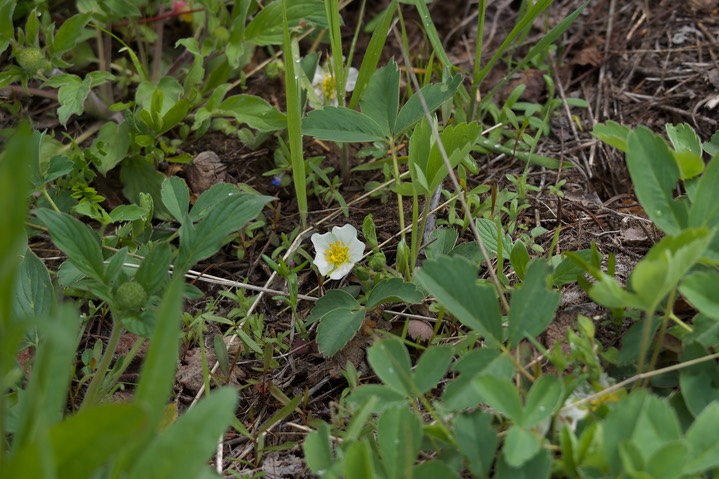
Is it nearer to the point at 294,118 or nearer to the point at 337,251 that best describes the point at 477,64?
the point at 294,118

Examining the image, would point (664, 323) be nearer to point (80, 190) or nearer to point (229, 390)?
point (229, 390)

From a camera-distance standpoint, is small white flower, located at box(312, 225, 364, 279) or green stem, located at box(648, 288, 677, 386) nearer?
green stem, located at box(648, 288, 677, 386)

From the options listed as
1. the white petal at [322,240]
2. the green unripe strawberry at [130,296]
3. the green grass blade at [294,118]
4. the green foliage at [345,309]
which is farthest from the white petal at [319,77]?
the green unripe strawberry at [130,296]

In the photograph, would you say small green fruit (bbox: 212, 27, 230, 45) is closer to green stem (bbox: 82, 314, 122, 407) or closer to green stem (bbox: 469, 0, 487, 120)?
green stem (bbox: 469, 0, 487, 120)

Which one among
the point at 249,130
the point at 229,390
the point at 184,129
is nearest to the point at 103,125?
the point at 184,129

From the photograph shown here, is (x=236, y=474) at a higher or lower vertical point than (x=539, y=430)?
lower

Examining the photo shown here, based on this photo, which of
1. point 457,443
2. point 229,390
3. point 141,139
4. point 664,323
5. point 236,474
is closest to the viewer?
point 229,390

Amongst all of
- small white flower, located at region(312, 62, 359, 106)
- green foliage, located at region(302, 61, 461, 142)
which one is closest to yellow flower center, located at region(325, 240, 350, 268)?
green foliage, located at region(302, 61, 461, 142)
